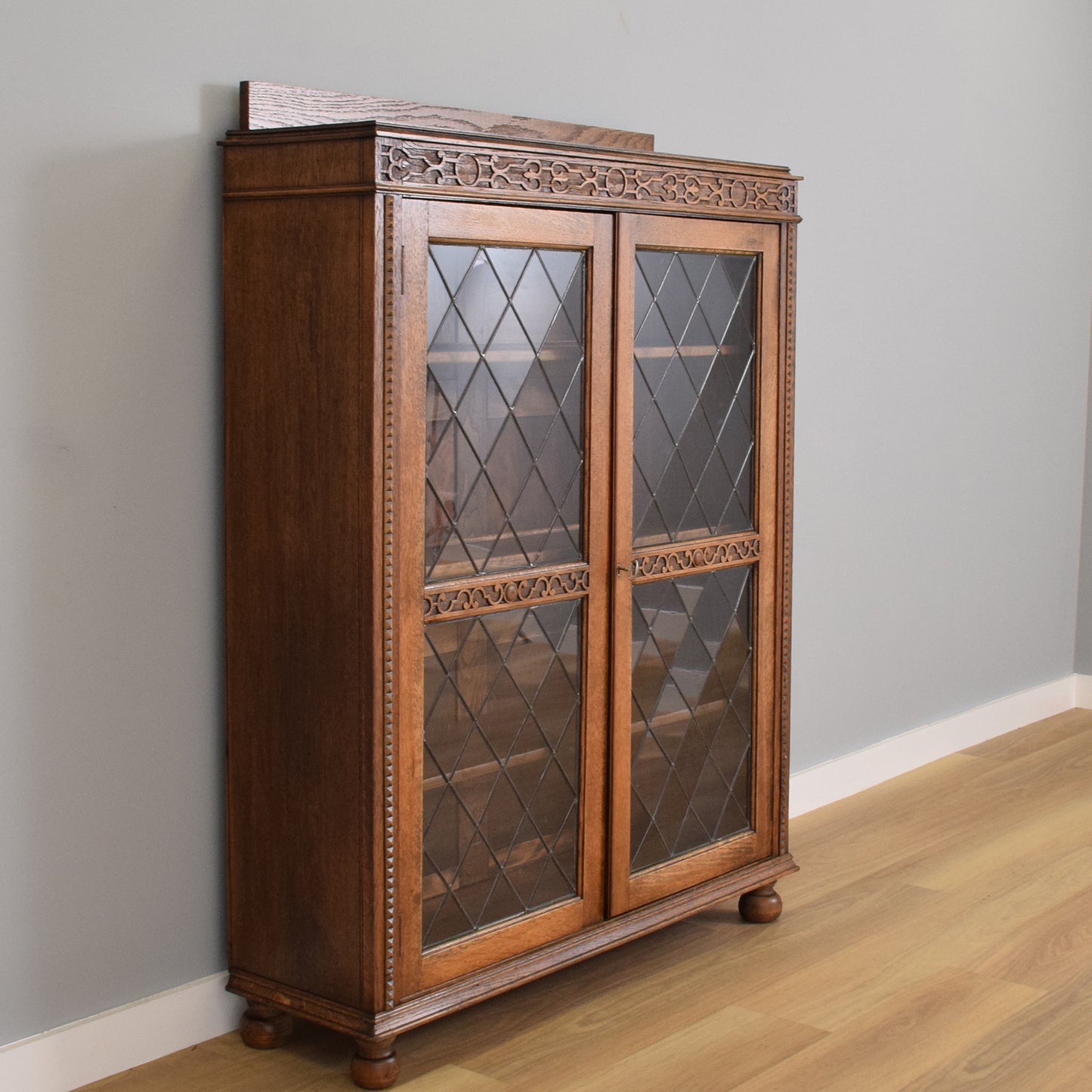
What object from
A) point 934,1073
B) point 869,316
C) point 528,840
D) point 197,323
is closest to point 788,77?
point 869,316

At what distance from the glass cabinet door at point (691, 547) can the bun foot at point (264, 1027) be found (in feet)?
2.06

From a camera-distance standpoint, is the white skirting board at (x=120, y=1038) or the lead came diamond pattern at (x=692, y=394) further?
the lead came diamond pattern at (x=692, y=394)

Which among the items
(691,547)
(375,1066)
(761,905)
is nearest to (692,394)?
(691,547)

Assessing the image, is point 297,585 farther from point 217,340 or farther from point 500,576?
→ point 217,340

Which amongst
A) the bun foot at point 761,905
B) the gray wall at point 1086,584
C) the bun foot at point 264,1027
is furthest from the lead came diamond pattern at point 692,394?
the gray wall at point 1086,584

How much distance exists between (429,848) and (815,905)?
3.76ft

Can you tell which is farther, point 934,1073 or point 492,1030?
point 492,1030

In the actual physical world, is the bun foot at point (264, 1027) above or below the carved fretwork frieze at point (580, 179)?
below

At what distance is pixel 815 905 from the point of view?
3129 mm

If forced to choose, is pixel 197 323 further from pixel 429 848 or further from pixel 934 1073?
pixel 934 1073

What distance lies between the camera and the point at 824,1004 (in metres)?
2.64

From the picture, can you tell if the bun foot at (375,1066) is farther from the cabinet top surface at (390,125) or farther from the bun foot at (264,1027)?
the cabinet top surface at (390,125)

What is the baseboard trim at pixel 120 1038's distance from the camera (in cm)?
222

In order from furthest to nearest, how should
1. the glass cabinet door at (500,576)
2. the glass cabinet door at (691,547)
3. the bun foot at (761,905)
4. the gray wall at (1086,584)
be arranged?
the gray wall at (1086,584)
the bun foot at (761,905)
the glass cabinet door at (691,547)
the glass cabinet door at (500,576)
